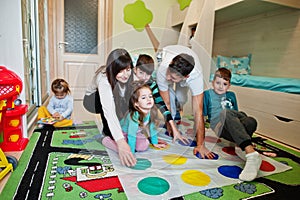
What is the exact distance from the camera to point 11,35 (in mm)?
842

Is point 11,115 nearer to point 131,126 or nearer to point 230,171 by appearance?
point 131,126

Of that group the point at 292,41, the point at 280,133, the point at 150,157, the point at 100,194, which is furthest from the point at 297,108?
the point at 100,194

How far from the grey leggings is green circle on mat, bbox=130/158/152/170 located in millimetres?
339

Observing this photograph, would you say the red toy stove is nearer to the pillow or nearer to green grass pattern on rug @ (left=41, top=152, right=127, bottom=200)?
green grass pattern on rug @ (left=41, top=152, right=127, bottom=200)

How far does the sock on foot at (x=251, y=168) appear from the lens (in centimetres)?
67

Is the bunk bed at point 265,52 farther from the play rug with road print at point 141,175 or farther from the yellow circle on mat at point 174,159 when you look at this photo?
the yellow circle on mat at point 174,159

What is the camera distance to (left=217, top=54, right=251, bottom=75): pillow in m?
1.67

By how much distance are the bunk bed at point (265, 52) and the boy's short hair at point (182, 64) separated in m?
0.28

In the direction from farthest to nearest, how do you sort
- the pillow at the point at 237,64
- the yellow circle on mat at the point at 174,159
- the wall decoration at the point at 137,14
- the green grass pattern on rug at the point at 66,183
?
the wall decoration at the point at 137,14 < the pillow at the point at 237,64 < the yellow circle on mat at the point at 174,159 < the green grass pattern on rug at the point at 66,183

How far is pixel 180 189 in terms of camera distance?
0.60m

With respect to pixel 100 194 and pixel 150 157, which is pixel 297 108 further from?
pixel 100 194

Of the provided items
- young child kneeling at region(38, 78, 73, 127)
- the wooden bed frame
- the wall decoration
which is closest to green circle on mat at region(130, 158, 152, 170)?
young child kneeling at region(38, 78, 73, 127)

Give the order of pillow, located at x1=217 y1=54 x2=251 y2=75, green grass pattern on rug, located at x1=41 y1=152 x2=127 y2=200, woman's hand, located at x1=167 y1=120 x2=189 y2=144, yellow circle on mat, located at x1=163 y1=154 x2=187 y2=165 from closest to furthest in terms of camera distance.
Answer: green grass pattern on rug, located at x1=41 y1=152 x2=127 y2=200 → yellow circle on mat, located at x1=163 y1=154 x2=187 y2=165 → woman's hand, located at x1=167 y1=120 x2=189 y2=144 → pillow, located at x1=217 y1=54 x2=251 y2=75

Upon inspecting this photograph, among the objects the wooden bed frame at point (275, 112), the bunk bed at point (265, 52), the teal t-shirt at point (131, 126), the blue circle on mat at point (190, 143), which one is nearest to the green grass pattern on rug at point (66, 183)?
the teal t-shirt at point (131, 126)
